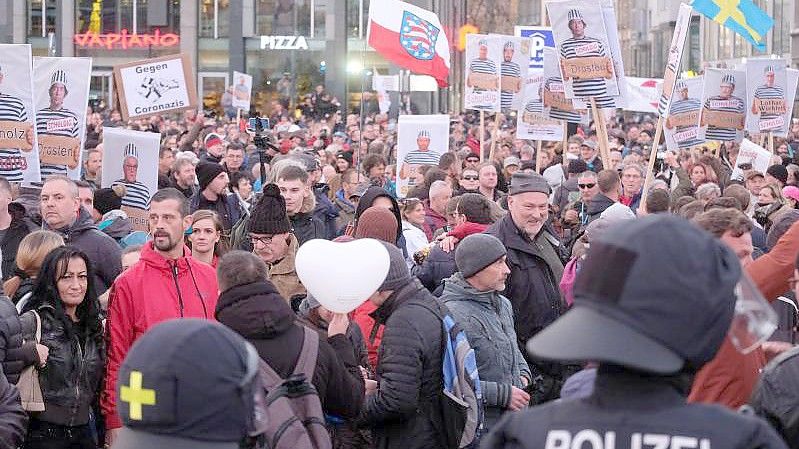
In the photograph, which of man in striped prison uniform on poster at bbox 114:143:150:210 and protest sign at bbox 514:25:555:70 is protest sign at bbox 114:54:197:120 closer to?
man in striped prison uniform on poster at bbox 114:143:150:210

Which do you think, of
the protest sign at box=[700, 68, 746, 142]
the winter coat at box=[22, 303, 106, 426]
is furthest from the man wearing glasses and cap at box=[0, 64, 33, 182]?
the protest sign at box=[700, 68, 746, 142]

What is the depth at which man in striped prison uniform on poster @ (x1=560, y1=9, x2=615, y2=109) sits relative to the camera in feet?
46.9

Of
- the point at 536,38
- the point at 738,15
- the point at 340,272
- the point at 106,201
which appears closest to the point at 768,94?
the point at 738,15

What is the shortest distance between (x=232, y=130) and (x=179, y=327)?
78.0ft

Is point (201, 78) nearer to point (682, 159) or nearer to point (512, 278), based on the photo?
point (682, 159)

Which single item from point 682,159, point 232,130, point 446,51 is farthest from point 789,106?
point 232,130

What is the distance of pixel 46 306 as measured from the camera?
6.51m

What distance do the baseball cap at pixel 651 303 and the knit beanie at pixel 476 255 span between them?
4092 mm

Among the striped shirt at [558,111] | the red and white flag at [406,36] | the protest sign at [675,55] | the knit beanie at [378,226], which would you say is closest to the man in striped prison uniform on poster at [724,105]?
the striped shirt at [558,111]

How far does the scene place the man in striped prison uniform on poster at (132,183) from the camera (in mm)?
11562

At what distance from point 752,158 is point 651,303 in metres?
14.5

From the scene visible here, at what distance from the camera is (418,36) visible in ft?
52.7

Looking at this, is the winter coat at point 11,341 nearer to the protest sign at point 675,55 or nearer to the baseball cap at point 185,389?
the baseball cap at point 185,389

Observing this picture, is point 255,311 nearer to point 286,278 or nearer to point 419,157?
point 286,278
